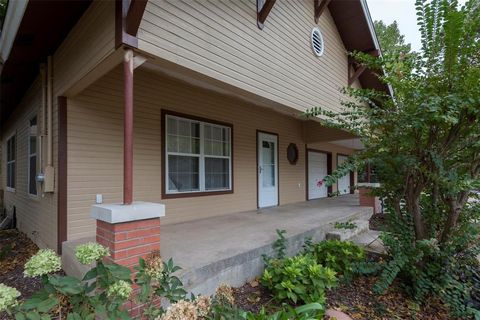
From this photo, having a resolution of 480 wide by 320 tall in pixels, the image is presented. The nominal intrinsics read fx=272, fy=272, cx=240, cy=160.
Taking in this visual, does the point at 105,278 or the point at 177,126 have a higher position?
the point at 177,126

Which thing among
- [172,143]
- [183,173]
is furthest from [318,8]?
[183,173]

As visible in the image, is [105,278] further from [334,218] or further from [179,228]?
[334,218]

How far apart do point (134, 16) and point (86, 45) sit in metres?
1.06

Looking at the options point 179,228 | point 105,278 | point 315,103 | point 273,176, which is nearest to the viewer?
point 105,278

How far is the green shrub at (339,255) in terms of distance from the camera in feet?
11.2

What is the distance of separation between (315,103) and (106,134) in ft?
13.7

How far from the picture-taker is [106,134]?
162 inches

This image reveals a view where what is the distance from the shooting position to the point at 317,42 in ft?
21.5

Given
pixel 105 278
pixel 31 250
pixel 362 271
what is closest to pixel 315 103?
pixel 362 271

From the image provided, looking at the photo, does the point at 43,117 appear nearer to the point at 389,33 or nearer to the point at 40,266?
the point at 40,266

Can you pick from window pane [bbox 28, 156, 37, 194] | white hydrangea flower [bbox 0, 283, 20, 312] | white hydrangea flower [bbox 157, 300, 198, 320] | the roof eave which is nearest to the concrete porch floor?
white hydrangea flower [bbox 157, 300, 198, 320]

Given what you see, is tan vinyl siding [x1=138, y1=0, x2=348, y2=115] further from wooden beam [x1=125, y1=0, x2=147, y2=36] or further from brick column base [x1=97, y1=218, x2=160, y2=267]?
brick column base [x1=97, y1=218, x2=160, y2=267]

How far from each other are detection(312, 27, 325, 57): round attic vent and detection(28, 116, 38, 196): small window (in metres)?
5.93

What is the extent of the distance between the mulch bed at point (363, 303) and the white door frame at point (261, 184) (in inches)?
146
